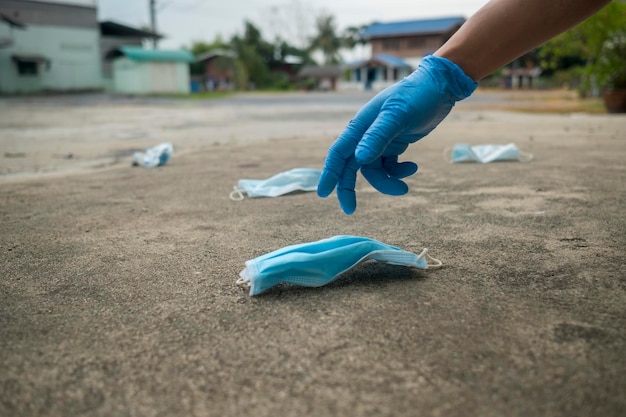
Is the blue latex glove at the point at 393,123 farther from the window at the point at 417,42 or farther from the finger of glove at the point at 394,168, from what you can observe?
the window at the point at 417,42

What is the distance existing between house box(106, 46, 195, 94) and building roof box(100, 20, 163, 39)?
7.03 feet

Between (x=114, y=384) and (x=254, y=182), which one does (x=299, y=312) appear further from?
(x=254, y=182)

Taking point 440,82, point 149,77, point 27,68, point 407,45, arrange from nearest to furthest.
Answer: point 440,82 → point 27,68 → point 149,77 → point 407,45

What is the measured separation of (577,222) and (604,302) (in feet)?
2.76

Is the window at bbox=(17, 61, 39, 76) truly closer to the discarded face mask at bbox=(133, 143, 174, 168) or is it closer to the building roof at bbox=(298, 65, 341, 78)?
the building roof at bbox=(298, 65, 341, 78)

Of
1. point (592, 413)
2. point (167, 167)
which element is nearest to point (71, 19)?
point (167, 167)

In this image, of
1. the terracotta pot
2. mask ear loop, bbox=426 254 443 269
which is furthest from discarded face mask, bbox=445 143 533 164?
the terracotta pot

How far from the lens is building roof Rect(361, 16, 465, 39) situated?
33812 mm

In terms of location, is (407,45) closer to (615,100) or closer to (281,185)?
(615,100)

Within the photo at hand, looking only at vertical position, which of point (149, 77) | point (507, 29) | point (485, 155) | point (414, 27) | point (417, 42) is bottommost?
point (485, 155)

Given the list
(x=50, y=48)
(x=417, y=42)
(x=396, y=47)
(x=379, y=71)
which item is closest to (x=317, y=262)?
(x=50, y=48)

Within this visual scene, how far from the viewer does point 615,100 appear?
30.0 feet

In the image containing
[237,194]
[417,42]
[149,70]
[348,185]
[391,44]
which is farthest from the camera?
[391,44]

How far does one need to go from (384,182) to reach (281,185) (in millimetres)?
1224
